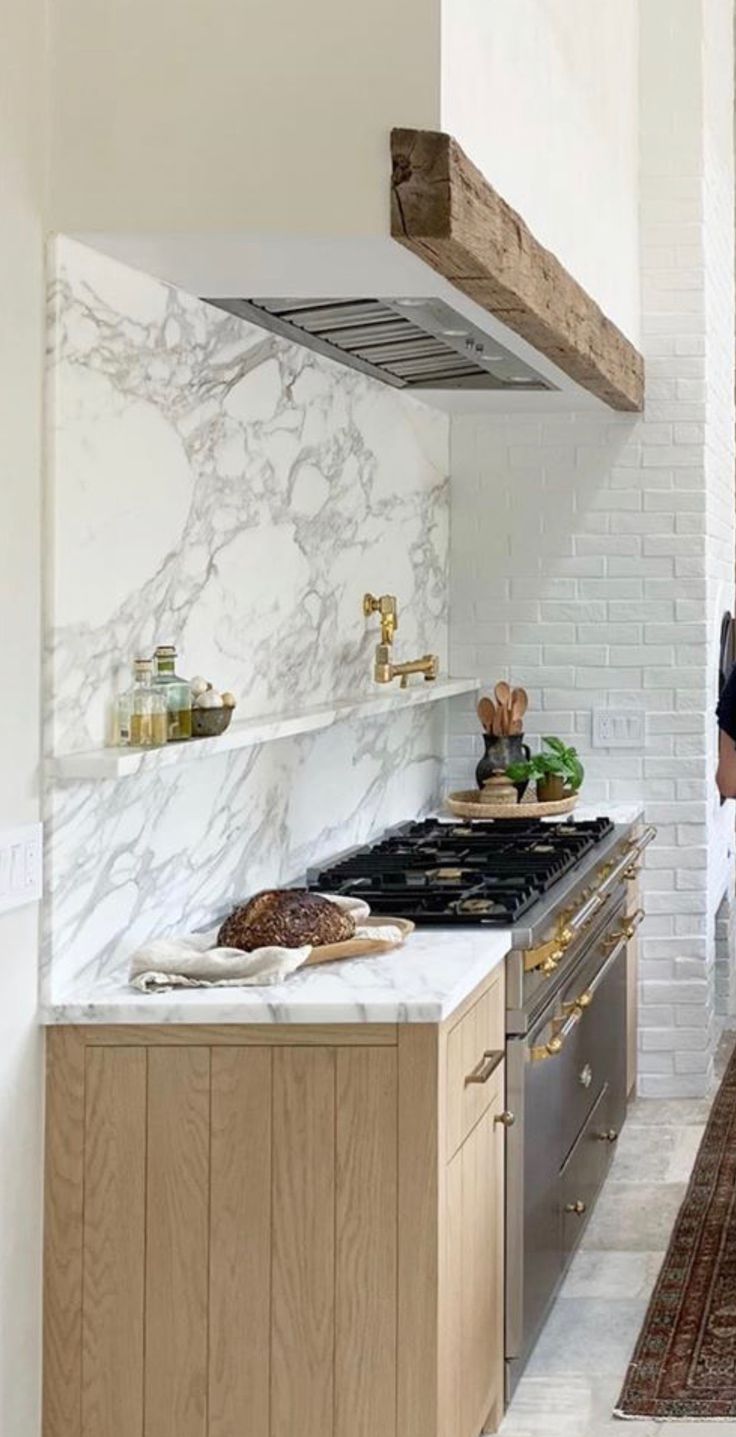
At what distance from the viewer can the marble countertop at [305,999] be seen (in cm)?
308

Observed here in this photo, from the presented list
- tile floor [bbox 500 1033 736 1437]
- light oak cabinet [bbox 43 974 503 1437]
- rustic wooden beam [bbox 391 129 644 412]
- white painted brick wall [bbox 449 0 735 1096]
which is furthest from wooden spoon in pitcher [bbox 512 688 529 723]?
light oak cabinet [bbox 43 974 503 1437]

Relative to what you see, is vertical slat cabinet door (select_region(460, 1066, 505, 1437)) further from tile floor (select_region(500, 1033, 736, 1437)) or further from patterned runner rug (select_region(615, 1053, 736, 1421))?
patterned runner rug (select_region(615, 1053, 736, 1421))

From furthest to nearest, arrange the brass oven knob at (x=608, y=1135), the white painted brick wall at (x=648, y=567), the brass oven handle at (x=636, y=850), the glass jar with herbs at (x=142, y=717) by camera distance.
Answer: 1. the white painted brick wall at (x=648, y=567)
2. the brass oven handle at (x=636, y=850)
3. the brass oven knob at (x=608, y=1135)
4. the glass jar with herbs at (x=142, y=717)

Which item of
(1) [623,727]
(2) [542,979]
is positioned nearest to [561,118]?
(2) [542,979]

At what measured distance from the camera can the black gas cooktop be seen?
160 inches

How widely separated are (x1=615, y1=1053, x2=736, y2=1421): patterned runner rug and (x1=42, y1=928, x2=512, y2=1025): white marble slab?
1.06m

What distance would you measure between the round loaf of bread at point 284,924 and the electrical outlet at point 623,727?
108 inches

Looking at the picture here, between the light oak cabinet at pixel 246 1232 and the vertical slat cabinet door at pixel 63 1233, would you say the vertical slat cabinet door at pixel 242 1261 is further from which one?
the vertical slat cabinet door at pixel 63 1233

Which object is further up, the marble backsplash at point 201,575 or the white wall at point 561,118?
the white wall at point 561,118

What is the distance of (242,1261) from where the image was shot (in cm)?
308

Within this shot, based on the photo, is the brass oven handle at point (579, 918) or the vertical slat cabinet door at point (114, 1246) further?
the brass oven handle at point (579, 918)

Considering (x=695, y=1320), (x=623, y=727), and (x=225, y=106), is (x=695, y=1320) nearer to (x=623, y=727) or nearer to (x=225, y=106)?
(x=623, y=727)

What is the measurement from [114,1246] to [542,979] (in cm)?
121

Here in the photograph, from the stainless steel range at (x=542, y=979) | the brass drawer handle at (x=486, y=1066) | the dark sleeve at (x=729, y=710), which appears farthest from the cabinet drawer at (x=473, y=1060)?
the dark sleeve at (x=729, y=710)
